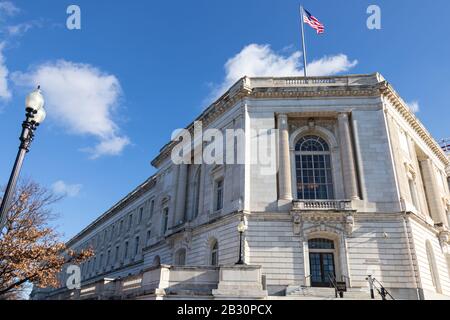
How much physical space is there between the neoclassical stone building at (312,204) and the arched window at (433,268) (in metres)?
0.08

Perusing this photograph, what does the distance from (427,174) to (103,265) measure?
51264mm

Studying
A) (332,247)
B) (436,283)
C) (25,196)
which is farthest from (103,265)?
(436,283)

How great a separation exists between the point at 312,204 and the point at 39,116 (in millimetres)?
20262

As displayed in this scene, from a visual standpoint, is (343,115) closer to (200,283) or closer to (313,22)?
(313,22)

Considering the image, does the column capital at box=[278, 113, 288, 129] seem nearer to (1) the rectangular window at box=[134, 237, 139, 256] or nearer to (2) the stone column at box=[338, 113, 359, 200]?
(2) the stone column at box=[338, 113, 359, 200]

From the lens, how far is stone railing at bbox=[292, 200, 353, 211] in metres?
25.0

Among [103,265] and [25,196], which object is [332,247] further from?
[103,265]

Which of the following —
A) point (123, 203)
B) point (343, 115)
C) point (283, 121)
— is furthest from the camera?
point (123, 203)

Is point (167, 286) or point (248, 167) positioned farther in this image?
point (248, 167)

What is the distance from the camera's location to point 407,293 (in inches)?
896

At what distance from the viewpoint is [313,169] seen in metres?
28.3

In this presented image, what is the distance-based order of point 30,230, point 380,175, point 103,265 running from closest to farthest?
1. point 30,230
2. point 380,175
3. point 103,265

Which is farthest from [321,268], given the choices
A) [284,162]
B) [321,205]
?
[284,162]

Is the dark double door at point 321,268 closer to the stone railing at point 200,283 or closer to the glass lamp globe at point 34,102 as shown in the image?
the stone railing at point 200,283
